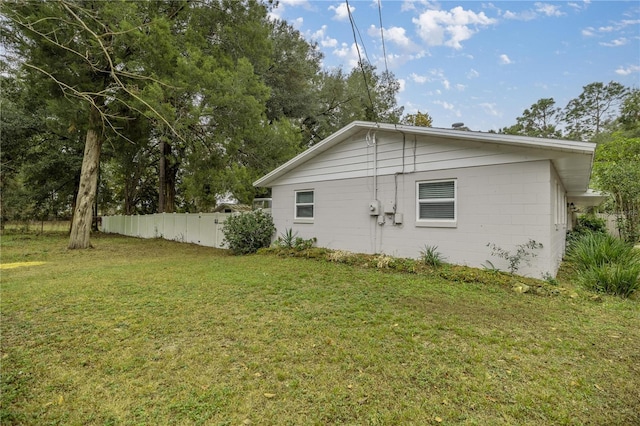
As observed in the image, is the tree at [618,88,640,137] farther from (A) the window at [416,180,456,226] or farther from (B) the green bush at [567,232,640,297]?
(A) the window at [416,180,456,226]

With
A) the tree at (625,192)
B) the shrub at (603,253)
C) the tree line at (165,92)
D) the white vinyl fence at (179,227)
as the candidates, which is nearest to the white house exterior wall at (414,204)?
the shrub at (603,253)

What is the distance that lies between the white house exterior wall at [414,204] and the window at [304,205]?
0.67 ft

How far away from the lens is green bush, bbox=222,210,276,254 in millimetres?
10281

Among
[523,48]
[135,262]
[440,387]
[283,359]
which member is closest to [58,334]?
[283,359]

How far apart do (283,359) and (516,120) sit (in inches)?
1722

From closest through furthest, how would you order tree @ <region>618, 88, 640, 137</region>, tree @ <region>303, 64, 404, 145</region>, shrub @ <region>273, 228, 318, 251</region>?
shrub @ <region>273, 228, 318, 251</region> < tree @ <region>303, 64, 404, 145</region> < tree @ <region>618, 88, 640, 137</region>

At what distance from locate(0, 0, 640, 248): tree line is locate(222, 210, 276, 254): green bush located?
1100 millimetres

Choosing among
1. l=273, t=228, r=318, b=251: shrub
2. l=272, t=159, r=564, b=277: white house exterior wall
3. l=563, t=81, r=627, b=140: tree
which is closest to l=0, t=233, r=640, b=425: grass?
l=272, t=159, r=564, b=277: white house exterior wall

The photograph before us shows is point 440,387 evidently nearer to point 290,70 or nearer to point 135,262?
point 135,262

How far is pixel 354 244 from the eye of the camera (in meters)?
8.78

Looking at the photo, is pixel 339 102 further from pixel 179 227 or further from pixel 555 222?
pixel 555 222

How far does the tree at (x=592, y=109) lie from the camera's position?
30484mm

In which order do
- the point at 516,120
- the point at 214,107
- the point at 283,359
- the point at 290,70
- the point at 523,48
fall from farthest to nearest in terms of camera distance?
the point at 516,120 → the point at 290,70 → the point at 214,107 → the point at 523,48 → the point at 283,359

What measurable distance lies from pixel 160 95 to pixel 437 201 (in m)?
7.65
